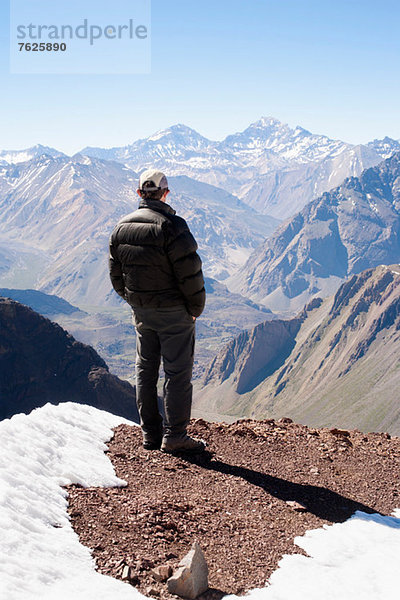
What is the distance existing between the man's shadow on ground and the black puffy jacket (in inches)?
104

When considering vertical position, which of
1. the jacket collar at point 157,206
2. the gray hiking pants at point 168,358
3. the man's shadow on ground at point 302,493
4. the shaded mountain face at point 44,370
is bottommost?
the shaded mountain face at point 44,370

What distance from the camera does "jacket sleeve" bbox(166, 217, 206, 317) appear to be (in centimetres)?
881

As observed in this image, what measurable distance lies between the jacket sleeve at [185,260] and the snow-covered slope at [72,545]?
3082mm

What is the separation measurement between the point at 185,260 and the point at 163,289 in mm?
669

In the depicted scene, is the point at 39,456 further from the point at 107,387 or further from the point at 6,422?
the point at 107,387

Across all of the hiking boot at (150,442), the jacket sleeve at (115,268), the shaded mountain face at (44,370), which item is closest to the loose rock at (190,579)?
the hiking boot at (150,442)

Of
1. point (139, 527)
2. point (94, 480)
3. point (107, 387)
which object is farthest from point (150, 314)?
point (107, 387)

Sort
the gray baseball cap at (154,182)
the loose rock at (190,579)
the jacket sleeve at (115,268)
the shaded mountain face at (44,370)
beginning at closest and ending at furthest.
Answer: the loose rock at (190,579)
the gray baseball cap at (154,182)
the jacket sleeve at (115,268)
the shaded mountain face at (44,370)

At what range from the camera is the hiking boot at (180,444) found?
972cm

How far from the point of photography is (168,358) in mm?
9438

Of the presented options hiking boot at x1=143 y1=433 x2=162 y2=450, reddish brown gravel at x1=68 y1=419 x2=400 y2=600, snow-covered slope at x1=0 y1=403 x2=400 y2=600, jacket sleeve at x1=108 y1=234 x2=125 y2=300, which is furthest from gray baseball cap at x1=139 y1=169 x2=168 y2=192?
reddish brown gravel at x1=68 y1=419 x2=400 y2=600

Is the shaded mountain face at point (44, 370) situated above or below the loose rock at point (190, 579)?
below

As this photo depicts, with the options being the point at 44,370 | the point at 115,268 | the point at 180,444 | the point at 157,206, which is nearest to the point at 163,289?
the point at 115,268

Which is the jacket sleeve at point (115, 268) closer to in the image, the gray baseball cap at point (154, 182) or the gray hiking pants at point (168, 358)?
the gray hiking pants at point (168, 358)
